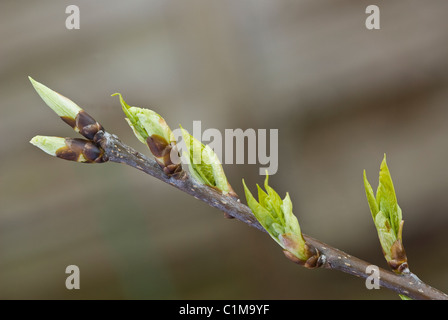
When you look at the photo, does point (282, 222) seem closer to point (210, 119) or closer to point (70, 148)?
point (70, 148)

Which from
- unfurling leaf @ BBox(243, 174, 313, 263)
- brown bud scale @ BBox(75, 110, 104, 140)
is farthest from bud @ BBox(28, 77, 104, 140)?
unfurling leaf @ BBox(243, 174, 313, 263)

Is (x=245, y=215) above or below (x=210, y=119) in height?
below

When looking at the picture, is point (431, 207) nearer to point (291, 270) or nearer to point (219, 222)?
point (291, 270)

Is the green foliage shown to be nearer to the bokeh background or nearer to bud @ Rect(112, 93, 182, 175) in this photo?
bud @ Rect(112, 93, 182, 175)

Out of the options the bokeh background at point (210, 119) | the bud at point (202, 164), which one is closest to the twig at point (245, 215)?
the bud at point (202, 164)

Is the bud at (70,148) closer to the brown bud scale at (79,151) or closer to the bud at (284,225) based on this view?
the brown bud scale at (79,151)

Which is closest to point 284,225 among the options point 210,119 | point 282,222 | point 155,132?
point 282,222
